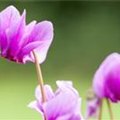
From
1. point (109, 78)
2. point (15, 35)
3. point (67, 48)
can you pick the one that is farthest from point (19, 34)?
point (67, 48)

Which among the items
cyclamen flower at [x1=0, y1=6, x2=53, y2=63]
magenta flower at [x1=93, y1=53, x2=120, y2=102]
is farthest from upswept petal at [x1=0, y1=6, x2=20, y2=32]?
magenta flower at [x1=93, y1=53, x2=120, y2=102]

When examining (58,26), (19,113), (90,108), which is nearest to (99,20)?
(58,26)

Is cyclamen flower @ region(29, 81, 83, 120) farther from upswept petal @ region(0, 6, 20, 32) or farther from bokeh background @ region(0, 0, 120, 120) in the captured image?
bokeh background @ region(0, 0, 120, 120)

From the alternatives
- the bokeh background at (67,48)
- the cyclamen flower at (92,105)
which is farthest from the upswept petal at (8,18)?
the bokeh background at (67,48)

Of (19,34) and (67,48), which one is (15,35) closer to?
(19,34)

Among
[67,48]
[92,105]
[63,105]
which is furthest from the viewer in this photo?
[67,48]

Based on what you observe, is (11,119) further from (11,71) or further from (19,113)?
(11,71)

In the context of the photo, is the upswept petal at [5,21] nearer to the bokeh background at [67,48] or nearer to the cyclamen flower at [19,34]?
the cyclamen flower at [19,34]
